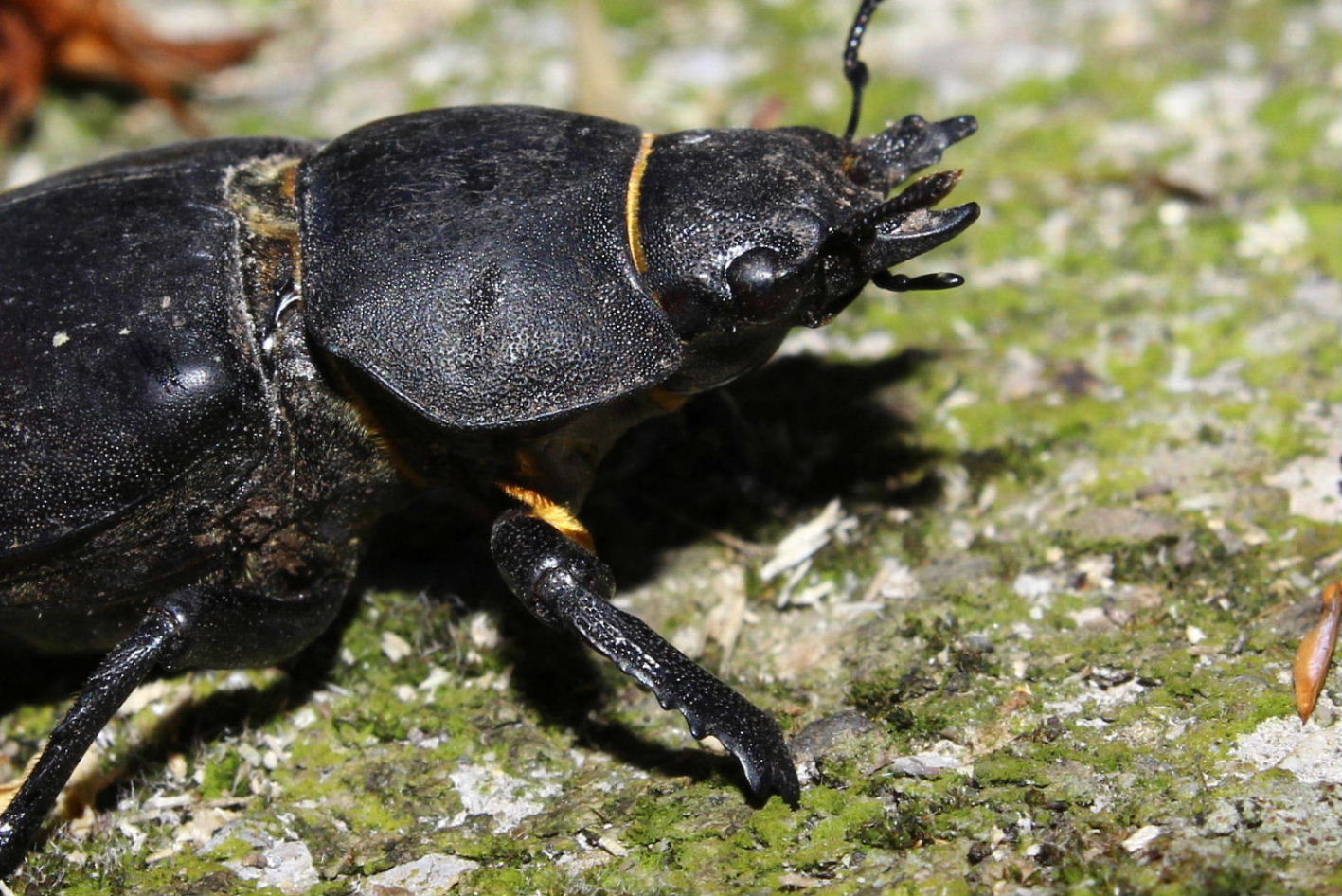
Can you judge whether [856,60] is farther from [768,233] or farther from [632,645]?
[632,645]

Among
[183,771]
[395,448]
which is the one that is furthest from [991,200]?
[183,771]

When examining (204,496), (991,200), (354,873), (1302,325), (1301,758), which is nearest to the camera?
(1301,758)

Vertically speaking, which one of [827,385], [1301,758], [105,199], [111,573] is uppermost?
[105,199]

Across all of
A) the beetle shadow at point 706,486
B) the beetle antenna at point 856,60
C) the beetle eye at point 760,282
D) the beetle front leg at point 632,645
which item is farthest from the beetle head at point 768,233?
the beetle shadow at point 706,486

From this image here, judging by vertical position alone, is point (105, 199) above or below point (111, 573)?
above

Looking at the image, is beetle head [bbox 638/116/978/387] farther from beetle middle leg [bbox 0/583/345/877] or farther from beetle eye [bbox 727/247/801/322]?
beetle middle leg [bbox 0/583/345/877]

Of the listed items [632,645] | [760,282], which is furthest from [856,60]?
[632,645]

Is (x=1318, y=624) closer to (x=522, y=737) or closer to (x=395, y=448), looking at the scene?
(x=522, y=737)

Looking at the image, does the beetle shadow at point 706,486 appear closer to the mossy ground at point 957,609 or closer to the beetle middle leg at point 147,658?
the mossy ground at point 957,609
